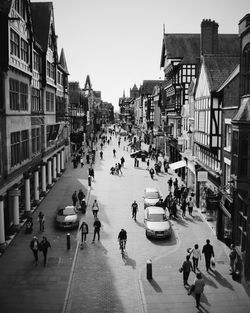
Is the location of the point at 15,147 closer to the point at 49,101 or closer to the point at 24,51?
the point at 24,51

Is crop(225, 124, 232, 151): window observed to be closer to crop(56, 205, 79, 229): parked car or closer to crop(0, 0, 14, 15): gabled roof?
crop(56, 205, 79, 229): parked car

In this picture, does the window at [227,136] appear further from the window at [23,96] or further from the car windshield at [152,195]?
the window at [23,96]

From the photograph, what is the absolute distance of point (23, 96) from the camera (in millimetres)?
25156

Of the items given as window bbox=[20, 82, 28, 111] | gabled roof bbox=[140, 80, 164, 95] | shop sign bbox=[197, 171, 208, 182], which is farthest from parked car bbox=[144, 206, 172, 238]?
gabled roof bbox=[140, 80, 164, 95]

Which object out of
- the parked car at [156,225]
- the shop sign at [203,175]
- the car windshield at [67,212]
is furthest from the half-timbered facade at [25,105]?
A: the shop sign at [203,175]

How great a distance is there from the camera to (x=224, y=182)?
21172 millimetres

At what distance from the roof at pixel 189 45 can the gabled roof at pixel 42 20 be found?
55.6ft

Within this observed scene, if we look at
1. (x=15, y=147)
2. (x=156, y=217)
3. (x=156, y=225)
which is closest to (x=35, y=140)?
(x=15, y=147)

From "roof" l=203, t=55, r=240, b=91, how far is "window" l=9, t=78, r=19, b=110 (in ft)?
40.1

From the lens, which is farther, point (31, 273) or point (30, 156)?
point (30, 156)

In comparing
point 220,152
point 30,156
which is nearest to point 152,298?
point 220,152

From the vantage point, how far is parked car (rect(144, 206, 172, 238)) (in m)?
21.3

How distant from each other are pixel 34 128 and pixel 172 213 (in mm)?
12278

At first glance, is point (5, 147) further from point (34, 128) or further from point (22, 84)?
point (34, 128)
